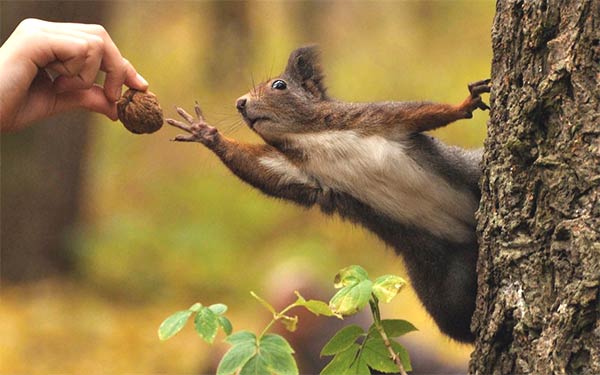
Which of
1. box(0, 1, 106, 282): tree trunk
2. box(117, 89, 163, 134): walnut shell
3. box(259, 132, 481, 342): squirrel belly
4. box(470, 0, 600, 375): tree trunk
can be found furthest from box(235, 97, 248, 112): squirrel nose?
box(0, 1, 106, 282): tree trunk

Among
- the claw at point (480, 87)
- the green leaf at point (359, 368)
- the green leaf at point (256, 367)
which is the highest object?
the claw at point (480, 87)

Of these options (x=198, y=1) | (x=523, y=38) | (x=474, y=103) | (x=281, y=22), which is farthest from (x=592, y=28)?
(x=281, y=22)

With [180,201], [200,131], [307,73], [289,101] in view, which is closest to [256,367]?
[200,131]

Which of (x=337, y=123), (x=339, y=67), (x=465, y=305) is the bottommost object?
(x=465, y=305)

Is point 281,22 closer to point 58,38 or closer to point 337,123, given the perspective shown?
point 337,123

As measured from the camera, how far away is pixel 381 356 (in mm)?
2107

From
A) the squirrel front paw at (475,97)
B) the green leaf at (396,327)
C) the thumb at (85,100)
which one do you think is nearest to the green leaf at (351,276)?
the green leaf at (396,327)

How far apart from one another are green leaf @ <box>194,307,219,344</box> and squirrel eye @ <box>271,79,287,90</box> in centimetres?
142

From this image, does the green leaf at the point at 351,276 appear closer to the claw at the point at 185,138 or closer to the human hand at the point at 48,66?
the human hand at the point at 48,66

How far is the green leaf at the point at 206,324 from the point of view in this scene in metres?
2.00

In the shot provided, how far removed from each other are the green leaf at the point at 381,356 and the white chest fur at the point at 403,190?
0.80 metres

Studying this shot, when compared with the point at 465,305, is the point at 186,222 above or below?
above

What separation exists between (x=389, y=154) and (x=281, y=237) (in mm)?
6748

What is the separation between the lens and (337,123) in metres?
3.09
